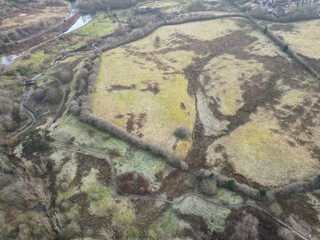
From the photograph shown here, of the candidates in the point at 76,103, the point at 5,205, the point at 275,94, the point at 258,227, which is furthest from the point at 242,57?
the point at 5,205

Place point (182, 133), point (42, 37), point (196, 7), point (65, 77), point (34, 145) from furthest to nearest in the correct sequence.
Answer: point (196, 7)
point (42, 37)
point (65, 77)
point (34, 145)
point (182, 133)

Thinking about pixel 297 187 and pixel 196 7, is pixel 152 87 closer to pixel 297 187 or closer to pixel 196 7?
pixel 297 187

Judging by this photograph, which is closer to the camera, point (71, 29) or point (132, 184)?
point (132, 184)

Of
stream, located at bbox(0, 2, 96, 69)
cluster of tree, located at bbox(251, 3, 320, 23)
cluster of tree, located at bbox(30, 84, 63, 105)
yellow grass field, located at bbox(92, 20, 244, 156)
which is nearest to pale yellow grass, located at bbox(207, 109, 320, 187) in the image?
yellow grass field, located at bbox(92, 20, 244, 156)

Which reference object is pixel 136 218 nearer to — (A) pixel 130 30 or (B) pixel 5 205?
(B) pixel 5 205

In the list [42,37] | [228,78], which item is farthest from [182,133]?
[42,37]

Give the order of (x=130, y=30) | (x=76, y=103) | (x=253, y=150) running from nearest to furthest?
1. (x=253, y=150)
2. (x=76, y=103)
3. (x=130, y=30)
